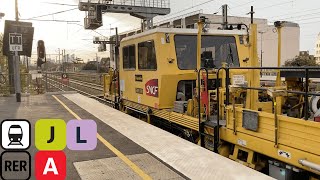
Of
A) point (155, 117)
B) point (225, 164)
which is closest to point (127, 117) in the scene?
point (155, 117)

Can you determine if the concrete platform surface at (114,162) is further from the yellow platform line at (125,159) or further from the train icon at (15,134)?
the train icon at (15,134)

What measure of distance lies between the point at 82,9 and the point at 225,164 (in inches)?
1244

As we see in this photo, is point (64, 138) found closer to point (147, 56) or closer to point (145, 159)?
point (145, 159)

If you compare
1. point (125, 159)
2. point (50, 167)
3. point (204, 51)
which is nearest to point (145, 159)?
point (125, 159)

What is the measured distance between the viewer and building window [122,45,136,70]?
943 centimetres

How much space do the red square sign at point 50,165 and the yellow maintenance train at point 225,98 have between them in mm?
2737

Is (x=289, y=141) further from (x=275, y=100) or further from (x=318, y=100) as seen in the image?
(x=318, y=100)

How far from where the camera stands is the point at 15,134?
330 cm

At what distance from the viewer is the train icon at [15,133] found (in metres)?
3.20

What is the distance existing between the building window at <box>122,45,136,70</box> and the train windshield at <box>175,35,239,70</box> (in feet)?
6.05

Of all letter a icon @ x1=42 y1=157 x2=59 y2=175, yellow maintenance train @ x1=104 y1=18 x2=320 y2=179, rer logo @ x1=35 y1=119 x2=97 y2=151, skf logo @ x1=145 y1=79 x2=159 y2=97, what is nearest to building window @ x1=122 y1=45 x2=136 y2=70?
yellow maintenance train @ x1=104 y1=18 x2=320 y2=179

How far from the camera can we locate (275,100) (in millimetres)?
4793

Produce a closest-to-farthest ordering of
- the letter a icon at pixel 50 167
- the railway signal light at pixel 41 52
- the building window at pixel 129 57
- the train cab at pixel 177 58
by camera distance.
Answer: the letter a icon at pixel 50 167 → the train cab at pixel 177 58 → the building window at pixel 129 57 → the railway signal light at pixel 41 52

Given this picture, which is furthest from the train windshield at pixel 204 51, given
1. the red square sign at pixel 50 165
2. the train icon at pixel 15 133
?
the train icon at pixel 15 133
